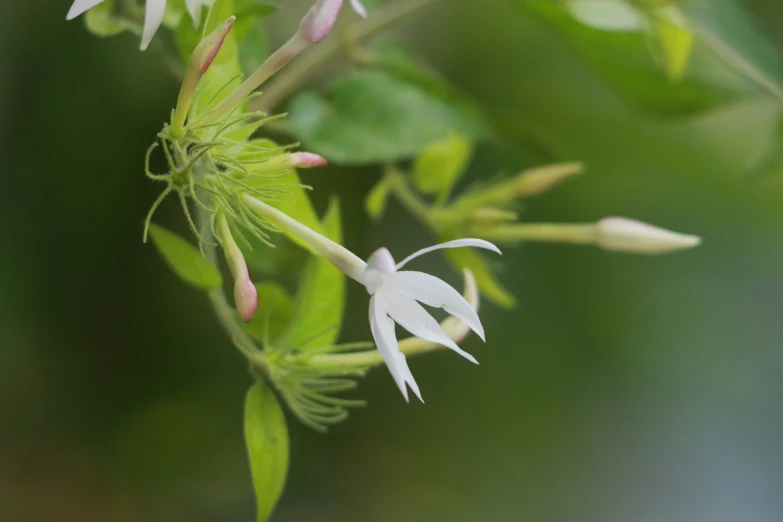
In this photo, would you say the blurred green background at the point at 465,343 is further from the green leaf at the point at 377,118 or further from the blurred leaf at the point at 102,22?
the blurred leaf at the point at 102,22

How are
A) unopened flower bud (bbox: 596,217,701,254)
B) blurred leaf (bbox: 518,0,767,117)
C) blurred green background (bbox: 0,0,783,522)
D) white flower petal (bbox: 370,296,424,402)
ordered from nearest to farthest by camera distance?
white flower petal (bbox: 370,296,424,402), unopened flower bud (bbox: 596,217,701,254), blurred leaf (bbox: 518,0,767,117), blurred green background (bbox: 0,0,783,522)

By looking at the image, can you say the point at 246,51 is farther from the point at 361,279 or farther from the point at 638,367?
the point at 638,367

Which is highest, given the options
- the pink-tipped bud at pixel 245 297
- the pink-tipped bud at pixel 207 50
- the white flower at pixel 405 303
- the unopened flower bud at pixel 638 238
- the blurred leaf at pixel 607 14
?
the pink-tipped bud at pixel 207 50

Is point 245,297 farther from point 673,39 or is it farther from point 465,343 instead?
point 465,343

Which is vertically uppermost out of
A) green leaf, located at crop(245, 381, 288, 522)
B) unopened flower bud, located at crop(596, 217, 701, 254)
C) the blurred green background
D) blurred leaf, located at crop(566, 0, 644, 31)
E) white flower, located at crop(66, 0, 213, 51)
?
white flower, located at crop(66, 0, 213, 51)

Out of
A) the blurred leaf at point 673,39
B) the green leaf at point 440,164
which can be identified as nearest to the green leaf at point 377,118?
the green leaf at point 440,164

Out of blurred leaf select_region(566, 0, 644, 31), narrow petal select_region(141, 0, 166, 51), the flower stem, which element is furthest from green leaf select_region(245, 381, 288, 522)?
blurred leaf select_region(566, 0, 644, 31)

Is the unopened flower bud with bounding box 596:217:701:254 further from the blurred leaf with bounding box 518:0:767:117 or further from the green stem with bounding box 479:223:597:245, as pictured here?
the blurred leaf with bounding box 518:0:767:117

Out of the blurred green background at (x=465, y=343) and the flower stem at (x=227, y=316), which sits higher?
the flower stem at (x=227, y=316)

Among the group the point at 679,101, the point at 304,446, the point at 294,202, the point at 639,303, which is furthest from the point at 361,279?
the point at 639,303
